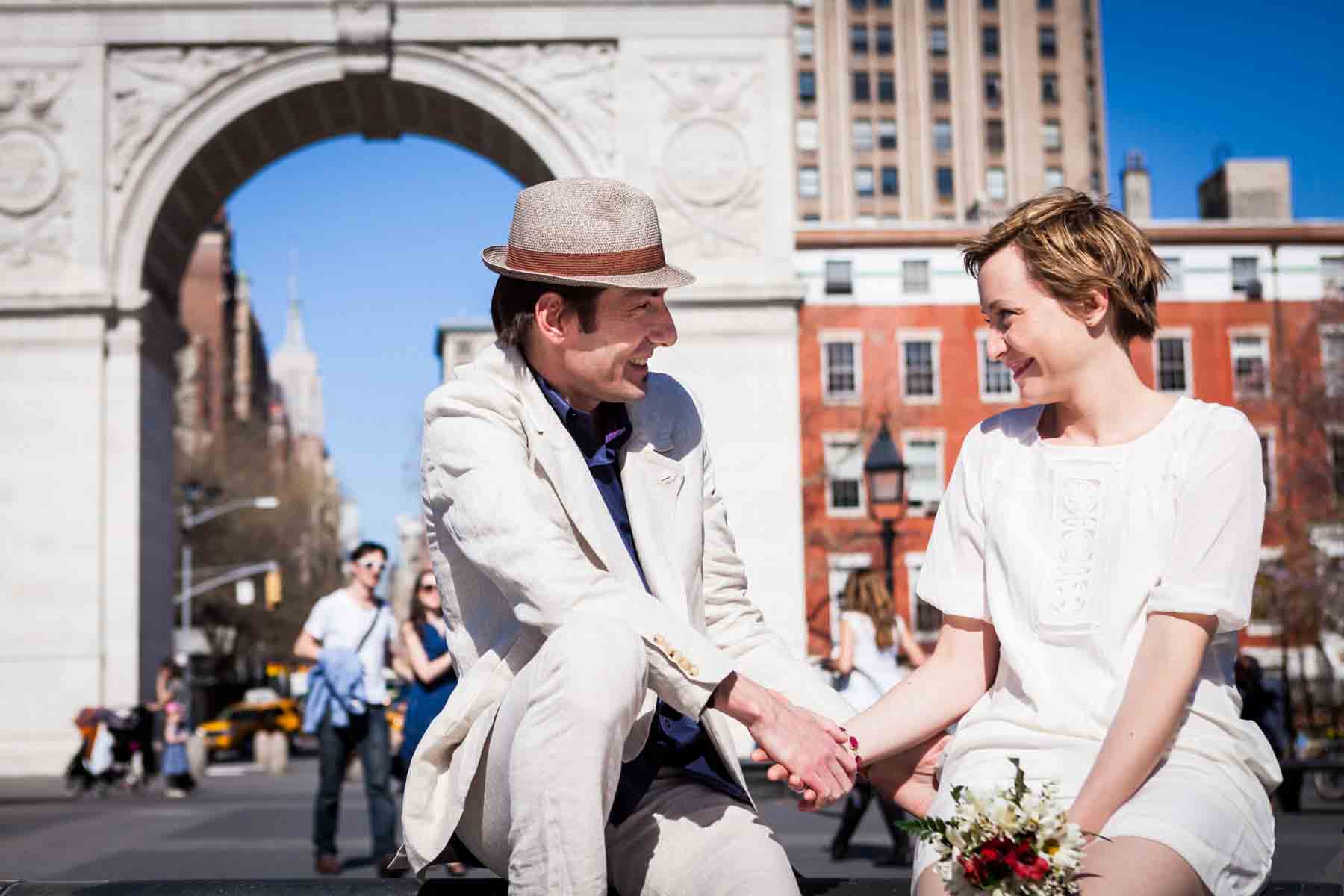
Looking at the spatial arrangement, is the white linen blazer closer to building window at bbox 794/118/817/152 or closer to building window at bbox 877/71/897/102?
building window at bbox 794/118/817/152

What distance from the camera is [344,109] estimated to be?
19.8 meters

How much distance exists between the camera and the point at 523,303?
3.12 metres

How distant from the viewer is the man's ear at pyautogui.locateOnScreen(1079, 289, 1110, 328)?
115 inches

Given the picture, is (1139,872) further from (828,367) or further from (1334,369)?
(828,367)

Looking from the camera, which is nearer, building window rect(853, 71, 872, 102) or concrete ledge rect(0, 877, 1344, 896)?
concrete ledge rect(0, 877, 1344, 896)

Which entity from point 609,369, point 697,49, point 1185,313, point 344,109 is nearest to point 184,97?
point 344,109

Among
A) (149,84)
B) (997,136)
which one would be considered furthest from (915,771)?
(997,136)

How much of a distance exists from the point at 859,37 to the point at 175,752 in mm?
62051

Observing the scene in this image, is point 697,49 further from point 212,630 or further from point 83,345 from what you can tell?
point 212,630

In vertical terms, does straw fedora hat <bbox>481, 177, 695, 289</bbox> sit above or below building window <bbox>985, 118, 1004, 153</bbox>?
below

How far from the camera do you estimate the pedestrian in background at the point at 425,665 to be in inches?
315

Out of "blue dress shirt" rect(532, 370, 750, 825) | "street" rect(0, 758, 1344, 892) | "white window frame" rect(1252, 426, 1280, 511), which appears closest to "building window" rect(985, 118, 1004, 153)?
"white window frame" rect(1252, 426, 1280, 511)

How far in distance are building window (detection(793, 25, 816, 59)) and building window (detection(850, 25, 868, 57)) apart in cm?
179

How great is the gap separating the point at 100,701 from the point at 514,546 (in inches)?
640
